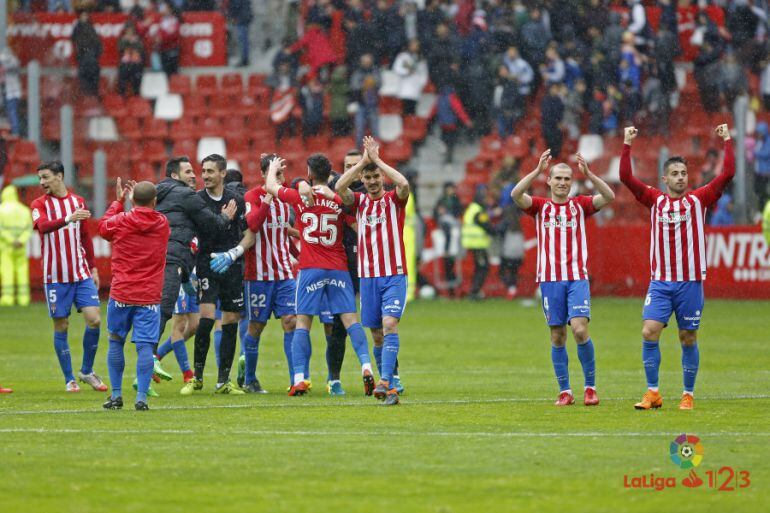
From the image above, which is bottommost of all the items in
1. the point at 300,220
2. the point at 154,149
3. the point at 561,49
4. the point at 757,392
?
the point at 757,392

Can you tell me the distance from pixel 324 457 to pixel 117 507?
196cm

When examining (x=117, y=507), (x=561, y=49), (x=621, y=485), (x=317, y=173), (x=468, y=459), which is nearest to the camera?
(x=117, y=507)

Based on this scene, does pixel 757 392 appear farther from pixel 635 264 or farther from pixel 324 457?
Result: pixel 635 264

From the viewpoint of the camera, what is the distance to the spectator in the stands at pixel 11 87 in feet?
104

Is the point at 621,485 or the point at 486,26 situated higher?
the point at 486,26

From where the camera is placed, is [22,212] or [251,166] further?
[251,166]

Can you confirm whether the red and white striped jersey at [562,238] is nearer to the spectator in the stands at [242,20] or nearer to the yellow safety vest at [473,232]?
the yellow safety vest at [473,232]

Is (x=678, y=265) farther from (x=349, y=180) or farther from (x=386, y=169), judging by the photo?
(x=349, y=180)

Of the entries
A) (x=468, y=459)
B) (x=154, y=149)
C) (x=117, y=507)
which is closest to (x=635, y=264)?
(x=154, y=149)

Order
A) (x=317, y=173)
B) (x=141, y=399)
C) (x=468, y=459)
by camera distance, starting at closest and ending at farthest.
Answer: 1. (x=468, y=459)
2. (x=141, y=399)
3. (x=317, y=173)

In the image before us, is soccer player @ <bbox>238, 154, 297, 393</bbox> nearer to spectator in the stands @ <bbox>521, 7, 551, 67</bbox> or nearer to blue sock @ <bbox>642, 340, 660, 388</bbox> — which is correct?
blue sock @ <bbox>642, 340, 660, 388</bbox>

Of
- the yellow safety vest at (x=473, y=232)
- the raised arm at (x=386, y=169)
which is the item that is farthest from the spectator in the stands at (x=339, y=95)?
the raised arm at (x=386, y=169)

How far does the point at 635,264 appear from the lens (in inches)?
1169

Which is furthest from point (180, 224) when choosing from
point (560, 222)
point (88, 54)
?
point (88, 54)
